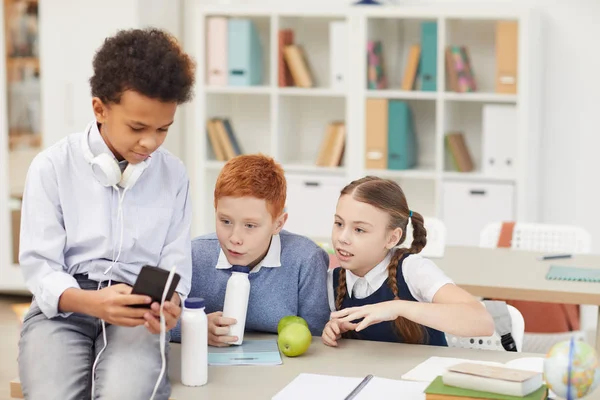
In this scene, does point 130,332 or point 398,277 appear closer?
point 130,332

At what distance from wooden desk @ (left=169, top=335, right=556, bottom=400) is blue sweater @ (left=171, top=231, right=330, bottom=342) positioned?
0.13 m

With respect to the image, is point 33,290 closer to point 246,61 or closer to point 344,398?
point 344,398

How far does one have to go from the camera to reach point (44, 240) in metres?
1.78

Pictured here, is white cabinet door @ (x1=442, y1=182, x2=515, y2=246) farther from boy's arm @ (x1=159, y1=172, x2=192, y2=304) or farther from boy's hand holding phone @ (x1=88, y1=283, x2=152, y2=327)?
→ boy's hand holding phone @ (x1=88, y1=283, x2=152, y2=327)

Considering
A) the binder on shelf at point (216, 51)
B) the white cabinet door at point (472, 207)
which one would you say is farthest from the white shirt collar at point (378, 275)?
the binder on shelf at point (216, 51)

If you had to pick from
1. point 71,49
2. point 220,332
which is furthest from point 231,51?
point 220,332

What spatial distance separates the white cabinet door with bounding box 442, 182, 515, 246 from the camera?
4.51 metres

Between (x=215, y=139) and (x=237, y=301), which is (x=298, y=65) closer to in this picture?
(x=215, y=139)

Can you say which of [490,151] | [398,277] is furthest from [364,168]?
[398,277]

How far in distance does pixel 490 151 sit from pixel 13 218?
8.45 ft

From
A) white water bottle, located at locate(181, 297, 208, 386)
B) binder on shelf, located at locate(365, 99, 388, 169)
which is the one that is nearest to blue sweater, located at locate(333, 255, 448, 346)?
white water bottle, located at locate(181, 297, 208, 386)

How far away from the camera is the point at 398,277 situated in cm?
211

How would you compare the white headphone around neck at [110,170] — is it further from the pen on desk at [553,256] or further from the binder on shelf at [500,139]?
the binder on shelf at [500,139]

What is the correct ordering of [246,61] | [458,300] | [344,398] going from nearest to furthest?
[344,398] < [458,300] < [246,61]
